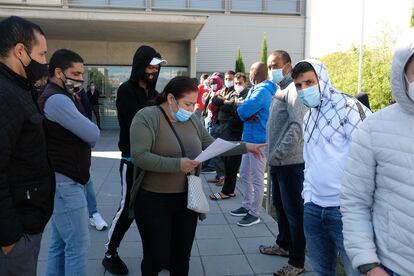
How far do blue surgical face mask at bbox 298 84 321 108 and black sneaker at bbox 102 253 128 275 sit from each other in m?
2.48

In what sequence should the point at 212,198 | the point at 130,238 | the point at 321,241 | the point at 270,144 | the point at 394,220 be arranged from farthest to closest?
the point at 212,198
the point at 130,238
the point at 270,144
the point at 321,241
the point at 394,220

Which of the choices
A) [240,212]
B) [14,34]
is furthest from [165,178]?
[240,212]

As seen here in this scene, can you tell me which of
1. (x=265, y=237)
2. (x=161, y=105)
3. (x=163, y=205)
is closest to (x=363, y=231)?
(x=163, y=205)

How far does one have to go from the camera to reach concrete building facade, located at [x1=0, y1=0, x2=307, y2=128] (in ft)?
43.3

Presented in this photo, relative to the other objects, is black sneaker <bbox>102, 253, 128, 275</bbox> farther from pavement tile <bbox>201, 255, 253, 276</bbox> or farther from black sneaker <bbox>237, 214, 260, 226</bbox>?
black sneaker <bbox>237, 214, 260, 226</bbox>

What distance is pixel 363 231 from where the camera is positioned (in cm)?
189

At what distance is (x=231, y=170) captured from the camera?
665 centimetres

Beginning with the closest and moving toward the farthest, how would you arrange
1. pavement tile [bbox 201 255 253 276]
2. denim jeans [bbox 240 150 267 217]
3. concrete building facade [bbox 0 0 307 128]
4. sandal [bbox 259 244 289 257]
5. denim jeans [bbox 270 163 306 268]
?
denim jeans [bbox 270 163 306 268] < pavement tile [bbox 201 255 253 276] < sandal [bbox 259 244 289 257] < denim jeans [bbox 240 150 267 217] < concrete building facade [bbox 0 0 307 128]

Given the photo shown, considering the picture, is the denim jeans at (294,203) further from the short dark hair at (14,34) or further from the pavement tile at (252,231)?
the short dark hair at (14,34)

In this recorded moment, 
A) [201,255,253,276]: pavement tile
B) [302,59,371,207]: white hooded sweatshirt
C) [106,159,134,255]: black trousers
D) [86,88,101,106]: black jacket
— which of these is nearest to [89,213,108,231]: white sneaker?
[106,159,134,255]: black trousers

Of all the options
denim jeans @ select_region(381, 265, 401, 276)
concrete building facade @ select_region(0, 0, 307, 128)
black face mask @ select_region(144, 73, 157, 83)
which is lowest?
denim jeans @ select_region(381, 265, 401, 276)

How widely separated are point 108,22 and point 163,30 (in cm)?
208

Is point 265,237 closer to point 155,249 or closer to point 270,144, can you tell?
point 270,144

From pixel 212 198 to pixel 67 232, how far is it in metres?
4.05
